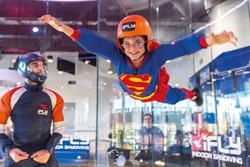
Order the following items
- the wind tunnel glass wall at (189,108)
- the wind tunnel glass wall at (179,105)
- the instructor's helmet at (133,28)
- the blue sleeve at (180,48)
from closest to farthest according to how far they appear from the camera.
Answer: the blue sleeve at (180,48), the instructor's helmet at (133,28), the wind tunnel glass wall at (179,105), the wind tunnel glass wall at (189,108)

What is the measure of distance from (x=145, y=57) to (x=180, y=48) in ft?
1.25

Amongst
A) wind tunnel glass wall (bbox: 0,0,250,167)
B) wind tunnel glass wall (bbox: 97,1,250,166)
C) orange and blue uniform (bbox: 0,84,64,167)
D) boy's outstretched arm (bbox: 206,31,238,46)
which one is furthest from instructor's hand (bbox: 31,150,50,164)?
wind tunnel glass wall (bbox: 97,1,250,166)

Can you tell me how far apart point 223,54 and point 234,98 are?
0.94 metres

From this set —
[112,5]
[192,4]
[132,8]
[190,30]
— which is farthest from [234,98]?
[112,5]

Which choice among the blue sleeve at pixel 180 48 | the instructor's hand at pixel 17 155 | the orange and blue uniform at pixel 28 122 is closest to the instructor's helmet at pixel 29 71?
the orange and blue uniform at pixel 28 122

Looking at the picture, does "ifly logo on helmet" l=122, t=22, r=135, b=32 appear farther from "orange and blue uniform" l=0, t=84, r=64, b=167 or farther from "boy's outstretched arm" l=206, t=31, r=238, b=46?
"orange and blue uniform" l=0, t=84, r=64, b=167

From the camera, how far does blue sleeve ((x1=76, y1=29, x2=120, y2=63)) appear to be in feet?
5.83

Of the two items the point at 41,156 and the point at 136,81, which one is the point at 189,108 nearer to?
the point at 136,81

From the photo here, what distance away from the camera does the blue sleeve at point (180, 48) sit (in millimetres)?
1538

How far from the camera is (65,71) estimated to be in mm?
9055

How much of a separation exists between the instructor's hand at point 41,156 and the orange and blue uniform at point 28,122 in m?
0.04

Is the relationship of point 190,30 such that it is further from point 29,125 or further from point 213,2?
point 29,125

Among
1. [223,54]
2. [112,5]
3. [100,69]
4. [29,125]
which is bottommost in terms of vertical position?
[29,125]

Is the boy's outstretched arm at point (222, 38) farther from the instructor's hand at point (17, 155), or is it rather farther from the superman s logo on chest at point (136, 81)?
the instructor's hand at point (17, 155)
